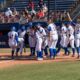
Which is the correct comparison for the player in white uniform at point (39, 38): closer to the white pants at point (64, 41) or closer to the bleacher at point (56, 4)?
the white pants at point (64, 41)

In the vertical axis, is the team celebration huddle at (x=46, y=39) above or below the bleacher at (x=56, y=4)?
below

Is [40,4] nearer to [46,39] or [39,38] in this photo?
[46,39]

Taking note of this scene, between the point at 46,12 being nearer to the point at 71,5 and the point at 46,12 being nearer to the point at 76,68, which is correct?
the point at 71,5

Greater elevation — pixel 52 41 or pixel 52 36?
pixel 52 36

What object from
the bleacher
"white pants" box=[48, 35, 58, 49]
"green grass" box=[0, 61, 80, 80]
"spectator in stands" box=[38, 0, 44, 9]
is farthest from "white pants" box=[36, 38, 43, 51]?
"spectator in stands" box=[38, 0, 44, 9]

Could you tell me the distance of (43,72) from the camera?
45.1ft

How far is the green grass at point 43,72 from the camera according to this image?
1251 cm

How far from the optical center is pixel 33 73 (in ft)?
44.4

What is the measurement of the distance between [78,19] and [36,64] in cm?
1119

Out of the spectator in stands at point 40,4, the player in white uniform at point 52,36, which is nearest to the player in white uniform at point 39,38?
the player in white uniform at point 52,36

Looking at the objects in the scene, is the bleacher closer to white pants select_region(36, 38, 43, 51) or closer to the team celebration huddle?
the team celebration huddle

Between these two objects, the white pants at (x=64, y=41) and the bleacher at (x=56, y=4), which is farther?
the bleacher at (x=56, y=4)

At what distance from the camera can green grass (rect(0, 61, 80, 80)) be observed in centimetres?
1251

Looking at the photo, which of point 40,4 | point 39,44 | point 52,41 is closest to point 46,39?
point 52,41
